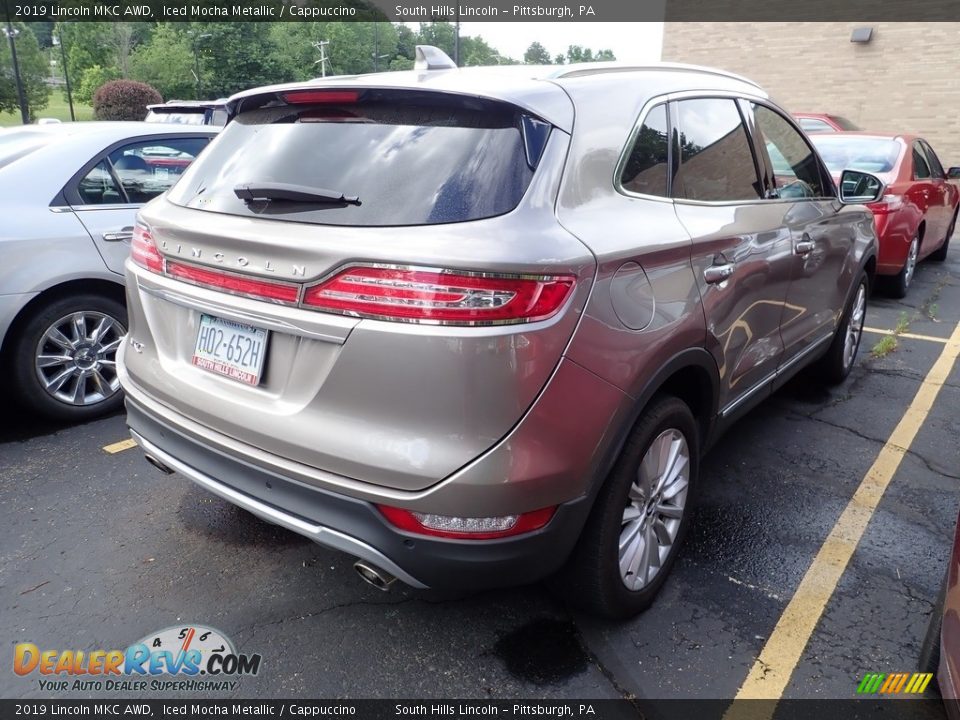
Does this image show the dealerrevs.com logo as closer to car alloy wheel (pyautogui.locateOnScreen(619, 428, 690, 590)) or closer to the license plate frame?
the license plate frame

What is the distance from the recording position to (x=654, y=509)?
2.55 meters

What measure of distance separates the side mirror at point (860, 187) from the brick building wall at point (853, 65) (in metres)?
14.4

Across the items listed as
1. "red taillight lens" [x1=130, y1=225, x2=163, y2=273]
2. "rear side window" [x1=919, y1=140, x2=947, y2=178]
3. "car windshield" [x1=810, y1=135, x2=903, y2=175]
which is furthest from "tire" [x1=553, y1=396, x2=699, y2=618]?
"rear side window" [x1=919, y1=140, x2=947, y2=178]

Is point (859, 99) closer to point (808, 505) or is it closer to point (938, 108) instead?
point (938, 108)

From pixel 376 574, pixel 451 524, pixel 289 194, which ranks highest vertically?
pixel 289 194

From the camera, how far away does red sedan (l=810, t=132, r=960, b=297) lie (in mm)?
6887

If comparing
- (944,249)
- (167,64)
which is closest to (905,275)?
(944,249)

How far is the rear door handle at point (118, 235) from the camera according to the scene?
407cm

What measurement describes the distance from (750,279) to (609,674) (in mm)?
1613

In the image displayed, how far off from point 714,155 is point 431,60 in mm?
1189

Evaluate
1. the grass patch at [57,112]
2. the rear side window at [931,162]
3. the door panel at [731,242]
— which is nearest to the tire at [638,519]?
the door panel at [731,242]

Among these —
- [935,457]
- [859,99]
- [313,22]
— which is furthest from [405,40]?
[935,457]

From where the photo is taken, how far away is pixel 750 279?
2916 millimetres

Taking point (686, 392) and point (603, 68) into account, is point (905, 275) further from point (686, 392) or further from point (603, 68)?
point (603, 68)
